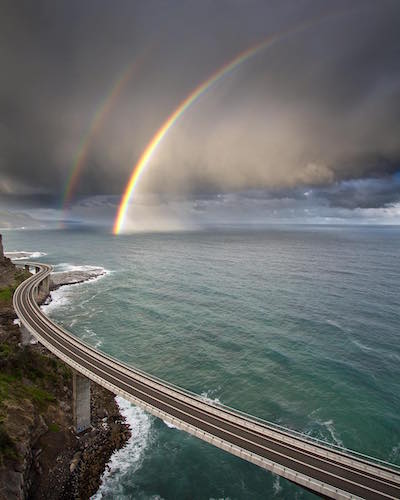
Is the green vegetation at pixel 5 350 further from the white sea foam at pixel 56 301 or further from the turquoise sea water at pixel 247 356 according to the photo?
the white sea foam at pixel 56 301

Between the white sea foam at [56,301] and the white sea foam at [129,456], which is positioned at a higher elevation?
the white sea foam at [56,301]

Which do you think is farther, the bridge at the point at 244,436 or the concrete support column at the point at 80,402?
the concrete support column at the point at 80,402

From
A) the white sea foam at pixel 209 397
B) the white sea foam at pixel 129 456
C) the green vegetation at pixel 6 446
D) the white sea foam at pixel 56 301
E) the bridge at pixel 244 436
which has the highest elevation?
the bridge at pixel 244 436

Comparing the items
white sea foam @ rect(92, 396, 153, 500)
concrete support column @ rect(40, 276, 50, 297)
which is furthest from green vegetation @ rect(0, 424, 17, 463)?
concrete support column @ rect(40, 276, 50, 297)

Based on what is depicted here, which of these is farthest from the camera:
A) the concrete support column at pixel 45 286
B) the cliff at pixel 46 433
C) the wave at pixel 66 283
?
the concrete support column at pixel 45 286

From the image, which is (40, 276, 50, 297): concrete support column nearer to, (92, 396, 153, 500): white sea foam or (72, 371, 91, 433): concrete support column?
(92, 396, 153, 500): white sea foam

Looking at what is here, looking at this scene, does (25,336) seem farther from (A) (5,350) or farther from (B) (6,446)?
(B) (6,446)

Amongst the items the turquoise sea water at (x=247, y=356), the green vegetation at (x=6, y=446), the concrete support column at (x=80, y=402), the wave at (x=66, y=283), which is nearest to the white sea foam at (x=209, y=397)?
the turquoise sea water at (x=247, y=356)
